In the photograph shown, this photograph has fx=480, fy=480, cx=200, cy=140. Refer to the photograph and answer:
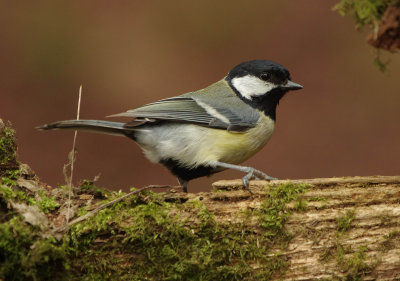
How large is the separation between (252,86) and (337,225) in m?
1.13

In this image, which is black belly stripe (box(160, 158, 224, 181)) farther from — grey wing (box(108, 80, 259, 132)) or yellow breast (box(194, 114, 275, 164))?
grey wing (box(108, 80, 259, 132))

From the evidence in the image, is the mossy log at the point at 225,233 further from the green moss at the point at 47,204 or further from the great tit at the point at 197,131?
the great tit at the point at 197,131

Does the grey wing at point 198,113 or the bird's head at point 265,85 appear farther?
the bird's head at point 265,85

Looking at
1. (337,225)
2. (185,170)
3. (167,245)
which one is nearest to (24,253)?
(167,245)

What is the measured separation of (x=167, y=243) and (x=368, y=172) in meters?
2.57

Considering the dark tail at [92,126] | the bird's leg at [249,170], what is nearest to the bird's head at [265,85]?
the bird's leg at [249,170]

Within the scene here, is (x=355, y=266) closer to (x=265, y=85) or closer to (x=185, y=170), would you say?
(x=185, y=170)

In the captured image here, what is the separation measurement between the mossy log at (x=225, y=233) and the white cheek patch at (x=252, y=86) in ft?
2.91

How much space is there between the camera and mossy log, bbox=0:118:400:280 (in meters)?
1.83

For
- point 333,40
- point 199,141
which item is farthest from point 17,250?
point 333,40

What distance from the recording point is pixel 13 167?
2209mm

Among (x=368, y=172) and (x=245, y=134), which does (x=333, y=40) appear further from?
(x=245, y=134)

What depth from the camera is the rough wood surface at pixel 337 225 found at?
1.90m

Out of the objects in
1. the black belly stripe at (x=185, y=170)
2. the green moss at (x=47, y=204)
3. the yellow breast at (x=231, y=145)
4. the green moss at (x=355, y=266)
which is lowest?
the green moss at (x=355, y=266)
